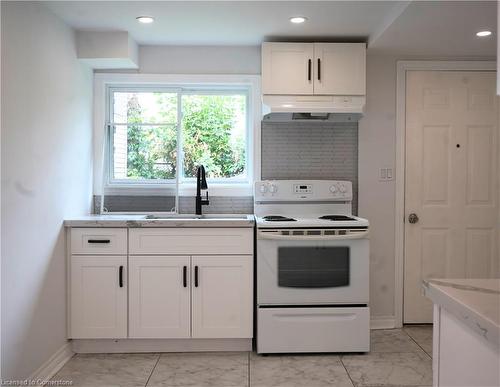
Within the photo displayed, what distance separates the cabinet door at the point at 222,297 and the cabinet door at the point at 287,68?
1.22m

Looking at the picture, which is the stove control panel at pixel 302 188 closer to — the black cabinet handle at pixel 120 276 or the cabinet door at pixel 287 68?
the cabinet door at pixel 287 68

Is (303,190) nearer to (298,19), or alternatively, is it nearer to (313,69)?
(313,69)

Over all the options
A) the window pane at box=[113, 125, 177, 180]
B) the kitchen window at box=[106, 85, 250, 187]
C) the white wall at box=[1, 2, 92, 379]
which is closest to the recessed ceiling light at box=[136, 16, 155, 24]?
the white wall at box=[1, 2, 92, 379]

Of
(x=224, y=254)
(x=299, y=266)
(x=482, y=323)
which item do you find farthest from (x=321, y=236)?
(x=482, y=323)

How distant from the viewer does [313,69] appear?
341 cm

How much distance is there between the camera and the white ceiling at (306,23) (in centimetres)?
278

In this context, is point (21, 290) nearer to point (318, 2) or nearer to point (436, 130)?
point (318, 2)

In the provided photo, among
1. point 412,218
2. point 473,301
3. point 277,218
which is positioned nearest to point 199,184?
point 277,218

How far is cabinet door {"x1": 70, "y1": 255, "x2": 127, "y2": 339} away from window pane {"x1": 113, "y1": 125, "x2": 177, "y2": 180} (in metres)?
0.89

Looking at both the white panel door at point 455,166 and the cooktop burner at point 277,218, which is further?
the white panel door at point 455,166

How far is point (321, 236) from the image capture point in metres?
3.07

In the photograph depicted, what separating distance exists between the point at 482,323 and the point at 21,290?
2.25 metres

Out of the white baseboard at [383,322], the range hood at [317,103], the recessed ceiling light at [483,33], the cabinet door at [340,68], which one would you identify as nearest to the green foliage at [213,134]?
the range hood at [317,103]

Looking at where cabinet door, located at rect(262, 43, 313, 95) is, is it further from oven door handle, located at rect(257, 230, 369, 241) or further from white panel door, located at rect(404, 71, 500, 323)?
oven door handle, located at rect(257, 230, 369, 241)
